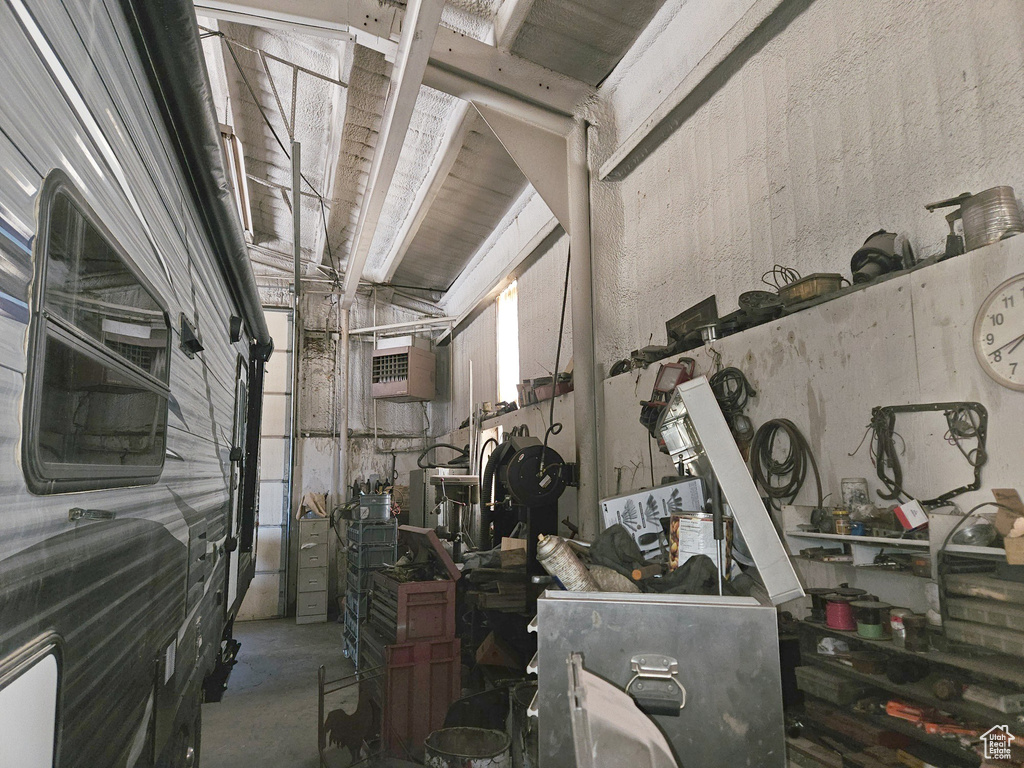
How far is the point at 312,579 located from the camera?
29.2ft

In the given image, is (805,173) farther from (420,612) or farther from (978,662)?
(420,612)

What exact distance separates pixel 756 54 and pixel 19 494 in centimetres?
426

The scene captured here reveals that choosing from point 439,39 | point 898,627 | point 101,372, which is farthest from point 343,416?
point 101,372

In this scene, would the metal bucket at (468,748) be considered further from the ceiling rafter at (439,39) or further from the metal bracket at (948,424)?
the ceiling rafter at (439,39)

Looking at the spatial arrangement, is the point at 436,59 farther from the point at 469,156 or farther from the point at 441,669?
the point at 441,669

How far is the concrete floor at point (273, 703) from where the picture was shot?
179 inches

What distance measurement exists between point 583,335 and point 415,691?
2.94 meters

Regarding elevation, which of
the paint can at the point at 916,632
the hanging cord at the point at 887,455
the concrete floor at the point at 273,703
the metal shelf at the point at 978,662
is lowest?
the concrete floor at the point at 273,703

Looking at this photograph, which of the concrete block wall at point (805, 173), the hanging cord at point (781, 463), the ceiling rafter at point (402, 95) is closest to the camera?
the concrete block wall at point (805, 173)

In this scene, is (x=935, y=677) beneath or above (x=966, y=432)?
beneath

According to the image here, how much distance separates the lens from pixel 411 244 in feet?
29.6

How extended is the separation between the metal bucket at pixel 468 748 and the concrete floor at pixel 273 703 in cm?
113

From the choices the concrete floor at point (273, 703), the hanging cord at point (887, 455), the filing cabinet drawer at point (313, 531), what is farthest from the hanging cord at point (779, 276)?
the filing cabinet drawer at point (313, 531)

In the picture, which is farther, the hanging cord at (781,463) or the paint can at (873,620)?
the hanging cord at (781,463)
